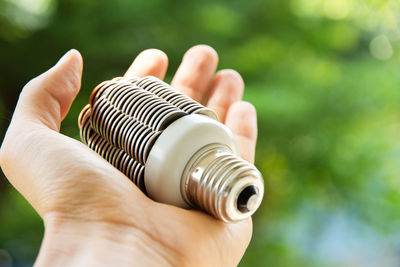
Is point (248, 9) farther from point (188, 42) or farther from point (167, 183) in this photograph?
point (167, 183)

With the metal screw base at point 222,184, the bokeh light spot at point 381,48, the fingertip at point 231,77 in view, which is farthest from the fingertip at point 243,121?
the bokeh light spot at point 381,48

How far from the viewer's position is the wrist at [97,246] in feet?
1.18

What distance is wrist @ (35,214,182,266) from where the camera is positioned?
1.18 feet

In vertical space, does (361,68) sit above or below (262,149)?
above

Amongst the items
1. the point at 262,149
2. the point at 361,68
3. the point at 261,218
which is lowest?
the point at 261,218

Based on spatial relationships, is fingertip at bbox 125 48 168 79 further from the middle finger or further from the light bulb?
the light bulb

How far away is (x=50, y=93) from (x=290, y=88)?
54cm

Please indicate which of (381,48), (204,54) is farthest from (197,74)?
(381,48)

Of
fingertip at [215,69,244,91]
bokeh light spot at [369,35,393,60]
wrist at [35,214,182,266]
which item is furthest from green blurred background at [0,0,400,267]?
wrist at [35,214,182,266]

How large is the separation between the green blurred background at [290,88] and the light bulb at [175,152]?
39 centimetres

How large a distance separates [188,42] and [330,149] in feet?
1.13

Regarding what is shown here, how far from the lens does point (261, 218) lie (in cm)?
98

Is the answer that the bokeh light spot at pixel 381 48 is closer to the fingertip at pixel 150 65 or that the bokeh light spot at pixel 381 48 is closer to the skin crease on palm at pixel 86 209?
the fingertip at pixel 150 65

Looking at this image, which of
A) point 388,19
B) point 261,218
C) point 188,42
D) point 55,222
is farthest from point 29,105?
point 388,19
